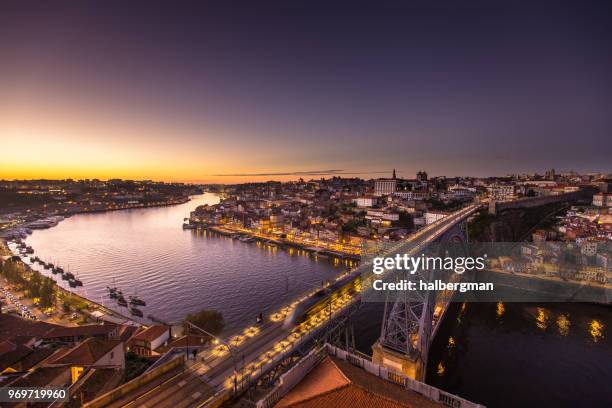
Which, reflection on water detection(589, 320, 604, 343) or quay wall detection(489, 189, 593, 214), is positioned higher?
quay wall detection(489, 189, 593, 214)

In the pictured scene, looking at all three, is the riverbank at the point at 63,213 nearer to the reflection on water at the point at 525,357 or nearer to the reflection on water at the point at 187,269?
the reflection on water at the point at 187,269

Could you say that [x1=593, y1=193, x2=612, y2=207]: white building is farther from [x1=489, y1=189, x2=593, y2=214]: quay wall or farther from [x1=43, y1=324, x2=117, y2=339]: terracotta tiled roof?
[x1=43, y1=324, x2=117, y2=339]: terracotta tiled roof

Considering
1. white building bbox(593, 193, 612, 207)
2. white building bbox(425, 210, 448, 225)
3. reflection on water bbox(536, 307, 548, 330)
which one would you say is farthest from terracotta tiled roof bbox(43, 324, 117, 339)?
white building bbox(593, 193, 612, 207)

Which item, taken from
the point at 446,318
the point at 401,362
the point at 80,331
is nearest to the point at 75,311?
the point at 80,331

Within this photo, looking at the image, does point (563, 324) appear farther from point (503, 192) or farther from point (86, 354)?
point (503, 192)

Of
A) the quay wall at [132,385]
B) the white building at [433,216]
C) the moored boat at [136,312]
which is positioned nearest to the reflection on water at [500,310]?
the quay wall at [132,385]
